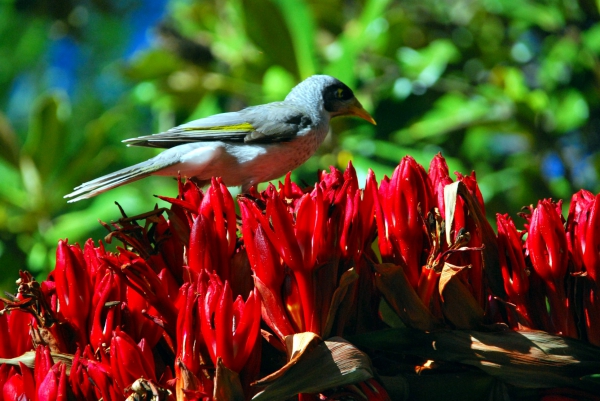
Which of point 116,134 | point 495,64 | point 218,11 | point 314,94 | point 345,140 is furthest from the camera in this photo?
point 218,11

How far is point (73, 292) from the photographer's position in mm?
1300

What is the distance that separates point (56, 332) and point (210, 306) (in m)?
0.34

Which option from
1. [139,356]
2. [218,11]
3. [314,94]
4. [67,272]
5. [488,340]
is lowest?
[488,340]

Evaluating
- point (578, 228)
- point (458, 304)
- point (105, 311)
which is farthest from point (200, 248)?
point (578, 228)

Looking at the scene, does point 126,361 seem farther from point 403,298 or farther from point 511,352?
point 511,352

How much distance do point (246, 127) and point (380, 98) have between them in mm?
1445

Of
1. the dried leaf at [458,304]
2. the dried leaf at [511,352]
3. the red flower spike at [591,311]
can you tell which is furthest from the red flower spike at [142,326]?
the red flower spike at [591,311]

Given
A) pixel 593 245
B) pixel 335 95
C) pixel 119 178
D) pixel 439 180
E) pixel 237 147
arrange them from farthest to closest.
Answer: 1. pixel 335 95
2. pixel 237 147
3. pixel 119 178
4. pixel 439 180
5. pixel 593 245

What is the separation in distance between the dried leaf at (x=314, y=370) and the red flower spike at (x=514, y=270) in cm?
34

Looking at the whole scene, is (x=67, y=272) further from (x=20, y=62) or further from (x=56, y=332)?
(x=20, y=62)

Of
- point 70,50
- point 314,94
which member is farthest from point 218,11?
point 314,94

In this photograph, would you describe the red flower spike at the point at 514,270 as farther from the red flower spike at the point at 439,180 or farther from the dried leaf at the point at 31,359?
the dried leaf at the point at 31,359

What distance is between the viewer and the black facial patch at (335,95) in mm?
3201

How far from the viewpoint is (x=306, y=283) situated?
47.0 inches
